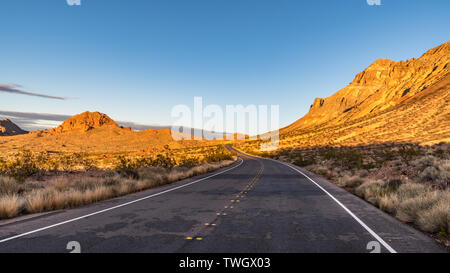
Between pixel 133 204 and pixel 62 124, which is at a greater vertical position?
pixel 62 124

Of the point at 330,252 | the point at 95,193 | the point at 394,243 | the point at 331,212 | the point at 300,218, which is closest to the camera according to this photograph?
the point at 330,252

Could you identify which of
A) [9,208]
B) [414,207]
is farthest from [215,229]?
[9,208]

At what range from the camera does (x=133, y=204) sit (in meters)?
8.85

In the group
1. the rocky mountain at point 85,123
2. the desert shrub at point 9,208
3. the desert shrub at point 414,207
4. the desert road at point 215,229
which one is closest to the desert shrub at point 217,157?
the desert road at point 215,229

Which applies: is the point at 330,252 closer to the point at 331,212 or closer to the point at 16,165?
the point at 331,212

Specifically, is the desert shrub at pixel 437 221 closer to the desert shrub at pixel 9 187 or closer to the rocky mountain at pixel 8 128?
the desert shrub at pixel 9 187

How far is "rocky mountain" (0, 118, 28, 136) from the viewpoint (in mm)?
156438

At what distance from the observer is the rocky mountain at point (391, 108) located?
1915 inches

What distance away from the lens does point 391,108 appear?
75.3 metres

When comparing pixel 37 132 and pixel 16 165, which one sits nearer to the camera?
pixel 16 165

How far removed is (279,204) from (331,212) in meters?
1.81

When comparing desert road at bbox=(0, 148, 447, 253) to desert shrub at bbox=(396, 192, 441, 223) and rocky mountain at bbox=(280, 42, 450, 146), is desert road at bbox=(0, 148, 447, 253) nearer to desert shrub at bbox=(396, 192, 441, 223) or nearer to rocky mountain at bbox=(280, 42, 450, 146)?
desert shrub at bbox=(396, 192, 441, 223)

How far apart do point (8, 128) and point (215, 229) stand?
215548mm
